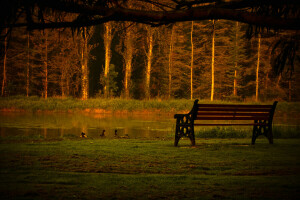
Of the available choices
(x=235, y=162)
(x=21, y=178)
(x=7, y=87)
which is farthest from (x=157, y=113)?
(x=21, y=178)

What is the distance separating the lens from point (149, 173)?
245 inches

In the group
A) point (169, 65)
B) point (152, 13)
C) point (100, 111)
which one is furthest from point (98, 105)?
point (152, 13)

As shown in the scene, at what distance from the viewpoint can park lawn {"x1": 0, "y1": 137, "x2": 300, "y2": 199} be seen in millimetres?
4734

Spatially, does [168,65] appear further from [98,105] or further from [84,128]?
[84,128]

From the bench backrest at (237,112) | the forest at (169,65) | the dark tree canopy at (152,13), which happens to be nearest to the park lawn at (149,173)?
the bench backrest at (237,112)

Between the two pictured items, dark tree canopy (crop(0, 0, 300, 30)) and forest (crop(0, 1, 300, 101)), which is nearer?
dark tree canopy (crop(0, 0, 300, 30))

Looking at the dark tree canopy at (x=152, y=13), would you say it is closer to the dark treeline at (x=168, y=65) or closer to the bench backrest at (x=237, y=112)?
the bench backrest at (x=237, y=112)

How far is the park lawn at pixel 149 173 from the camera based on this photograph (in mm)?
4734

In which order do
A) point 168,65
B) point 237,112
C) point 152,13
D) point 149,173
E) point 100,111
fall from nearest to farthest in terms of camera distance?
point 152,13 → point 149,173 → point 237,112 → point 100,111 → point 168,65

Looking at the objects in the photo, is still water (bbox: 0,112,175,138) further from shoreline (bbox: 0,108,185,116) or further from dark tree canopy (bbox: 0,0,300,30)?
shoreline (bbox: 0,108,185,116)

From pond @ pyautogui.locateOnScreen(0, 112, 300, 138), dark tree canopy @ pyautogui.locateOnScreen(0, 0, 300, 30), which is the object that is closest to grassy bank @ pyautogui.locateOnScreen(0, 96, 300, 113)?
pond @ pyautogui.locateOnScreen(0, 112, 300, 138)

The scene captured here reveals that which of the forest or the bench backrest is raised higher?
the forest

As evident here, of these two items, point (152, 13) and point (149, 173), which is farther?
point (149, 173)

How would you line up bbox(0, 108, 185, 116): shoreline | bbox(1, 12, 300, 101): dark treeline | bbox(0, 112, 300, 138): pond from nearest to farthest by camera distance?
bbox(0, 112, 300, 138): pond, bbox(0, 108, 185, 116): shoreline, bbox(1, 12, 300, 101): dark treeline
